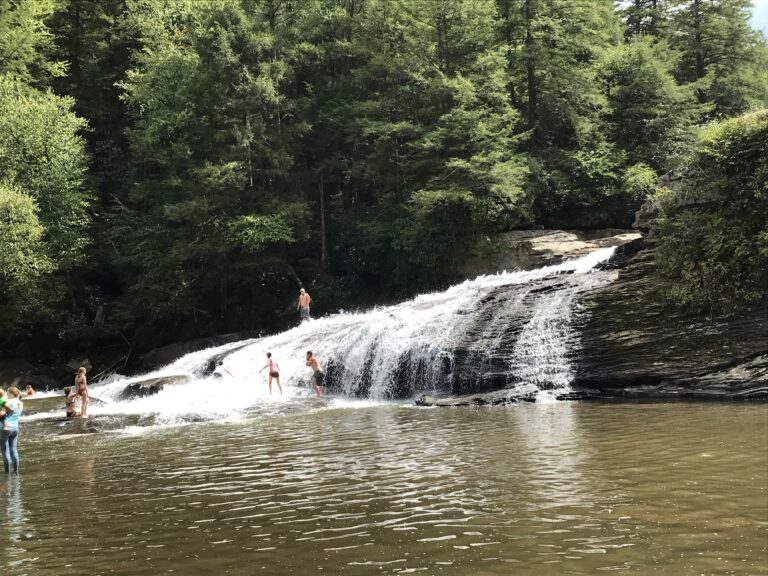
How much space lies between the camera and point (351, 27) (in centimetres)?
3197

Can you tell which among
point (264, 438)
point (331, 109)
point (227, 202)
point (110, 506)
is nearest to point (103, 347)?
point (227, 202)

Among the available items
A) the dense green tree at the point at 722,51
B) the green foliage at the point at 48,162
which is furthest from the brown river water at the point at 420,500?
the dense green tree at the point at 722,51

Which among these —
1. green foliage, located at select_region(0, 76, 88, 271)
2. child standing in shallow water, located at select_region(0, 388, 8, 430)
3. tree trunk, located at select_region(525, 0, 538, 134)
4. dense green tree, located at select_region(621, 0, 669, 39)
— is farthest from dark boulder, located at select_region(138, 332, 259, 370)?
dense green tree, located at select_region(621, 0, 669, 39)

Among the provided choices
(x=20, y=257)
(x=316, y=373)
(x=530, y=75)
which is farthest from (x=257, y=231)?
(x=530, y=75)

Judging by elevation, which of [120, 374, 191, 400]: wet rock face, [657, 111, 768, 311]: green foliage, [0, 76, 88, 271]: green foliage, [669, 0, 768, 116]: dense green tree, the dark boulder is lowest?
[120, 374, 191, 400]: wet rock face

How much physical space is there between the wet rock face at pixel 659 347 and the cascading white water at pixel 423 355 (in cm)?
69

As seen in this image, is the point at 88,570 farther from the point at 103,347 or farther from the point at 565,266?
the point at 103,347

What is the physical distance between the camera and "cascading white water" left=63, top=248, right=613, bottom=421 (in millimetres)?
14414

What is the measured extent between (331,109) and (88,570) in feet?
92.5

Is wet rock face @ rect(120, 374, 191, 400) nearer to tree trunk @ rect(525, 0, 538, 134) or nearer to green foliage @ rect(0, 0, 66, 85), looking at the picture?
tree trunk @ rect(525, 0, 538, 134)

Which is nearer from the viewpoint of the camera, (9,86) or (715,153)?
(715,153)

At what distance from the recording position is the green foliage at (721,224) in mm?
12992

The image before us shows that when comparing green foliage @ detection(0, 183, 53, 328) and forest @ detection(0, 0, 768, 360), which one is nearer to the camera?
green foliage @ detection(0, 183, 53, 328)

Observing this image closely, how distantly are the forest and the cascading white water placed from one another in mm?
8327
